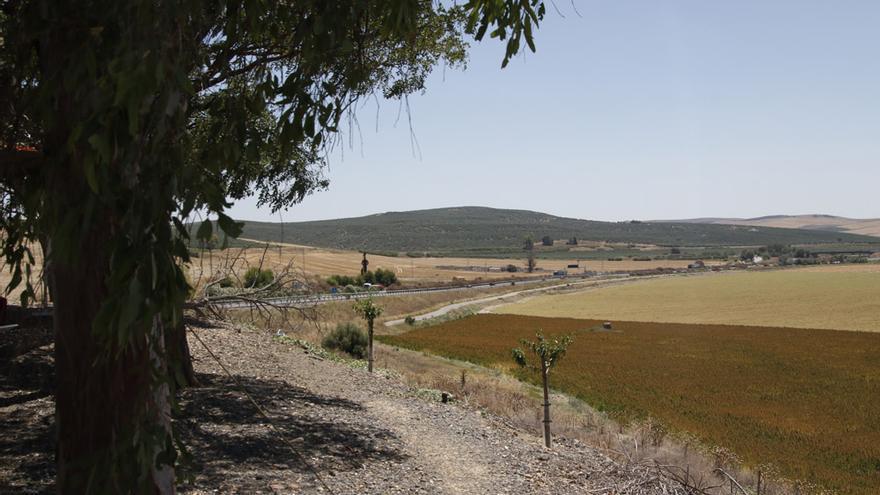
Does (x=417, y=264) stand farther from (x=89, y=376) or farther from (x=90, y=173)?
(x=90, y=173)

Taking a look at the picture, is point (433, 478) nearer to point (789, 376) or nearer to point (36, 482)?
point (36, 482)

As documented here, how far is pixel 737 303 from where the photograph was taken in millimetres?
85375

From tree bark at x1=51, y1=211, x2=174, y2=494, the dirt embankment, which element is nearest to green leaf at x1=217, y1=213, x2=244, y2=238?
tree bark at x1=51, y1=211, x2=174, y2=494

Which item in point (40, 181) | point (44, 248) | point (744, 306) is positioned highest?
point (40, 181)

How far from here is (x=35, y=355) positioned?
39.5ft

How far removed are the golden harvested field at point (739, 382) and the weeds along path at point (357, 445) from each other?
7847 millimetres

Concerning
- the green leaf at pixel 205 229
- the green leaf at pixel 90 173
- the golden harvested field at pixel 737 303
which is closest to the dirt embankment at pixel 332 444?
the green leaf at pixel 205 229

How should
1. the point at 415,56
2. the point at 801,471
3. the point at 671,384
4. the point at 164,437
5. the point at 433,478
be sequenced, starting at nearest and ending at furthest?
the point at 164,437, the point at 433,478, the point at 415,56, the point at 801,471, the point at 671,384

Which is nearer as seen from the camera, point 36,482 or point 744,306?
point 36,482

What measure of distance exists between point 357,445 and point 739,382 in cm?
2680

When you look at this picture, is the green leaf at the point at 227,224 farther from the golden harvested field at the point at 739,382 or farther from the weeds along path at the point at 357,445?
the golden harvested field at the point at 739,382

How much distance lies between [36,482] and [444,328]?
44.7 metres

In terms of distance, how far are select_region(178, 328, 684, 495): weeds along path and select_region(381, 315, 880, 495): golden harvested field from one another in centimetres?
785

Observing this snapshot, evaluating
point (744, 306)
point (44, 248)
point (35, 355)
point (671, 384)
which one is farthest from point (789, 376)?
point (744, 306)
